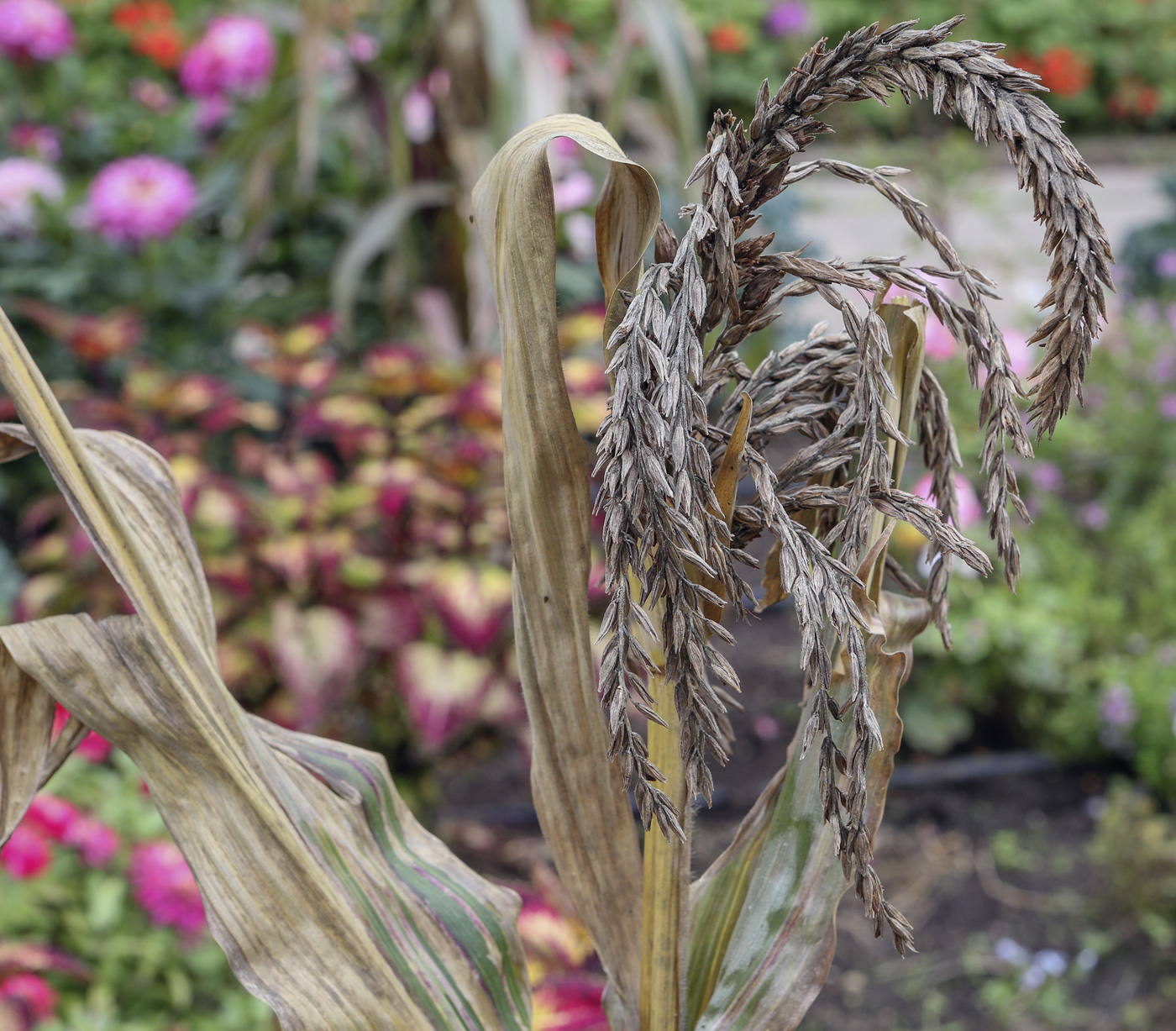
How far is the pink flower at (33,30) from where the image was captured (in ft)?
8.47

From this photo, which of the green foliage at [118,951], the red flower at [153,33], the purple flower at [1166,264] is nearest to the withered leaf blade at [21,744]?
the green foliage at [118,951]

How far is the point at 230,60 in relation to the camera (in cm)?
275

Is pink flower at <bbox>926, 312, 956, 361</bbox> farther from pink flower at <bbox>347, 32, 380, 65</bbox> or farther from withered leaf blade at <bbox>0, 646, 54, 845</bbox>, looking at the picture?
withered leaf blade at <bbox>0, 646, 54, 845</bbox>

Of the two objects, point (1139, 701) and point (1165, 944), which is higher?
point (1139, 701)

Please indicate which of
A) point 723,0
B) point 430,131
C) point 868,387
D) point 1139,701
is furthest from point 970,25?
point 868,387

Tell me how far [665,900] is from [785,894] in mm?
72

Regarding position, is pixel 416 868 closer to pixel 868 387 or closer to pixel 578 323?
pixel 868 387

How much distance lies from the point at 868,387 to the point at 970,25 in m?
8.48

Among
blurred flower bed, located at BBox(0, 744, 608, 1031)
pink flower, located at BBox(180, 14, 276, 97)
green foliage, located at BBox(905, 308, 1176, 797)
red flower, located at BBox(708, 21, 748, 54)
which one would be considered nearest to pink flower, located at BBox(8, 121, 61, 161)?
pink flower, located at BBox(180, 14, 276, 97)

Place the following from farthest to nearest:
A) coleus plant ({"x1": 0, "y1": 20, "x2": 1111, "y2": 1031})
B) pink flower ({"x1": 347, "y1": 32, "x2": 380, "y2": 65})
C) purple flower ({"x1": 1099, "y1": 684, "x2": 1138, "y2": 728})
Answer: pink flower ({"x1": 347, "y1": 32, "x2": 380, "y2": 65}) < purple flower ({"x1": 1099, "y1": 684, "x2": 1138, "y2": 728}) < coleus plant ({"x1": 0, "y1": 20, "x2": 1111, "y2": 1031})

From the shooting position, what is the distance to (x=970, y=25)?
7.70 meters

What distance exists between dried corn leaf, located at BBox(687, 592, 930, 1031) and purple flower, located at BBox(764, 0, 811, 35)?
11.4 feet

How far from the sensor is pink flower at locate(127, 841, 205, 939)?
1355 mm

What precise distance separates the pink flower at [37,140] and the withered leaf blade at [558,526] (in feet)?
9.56
